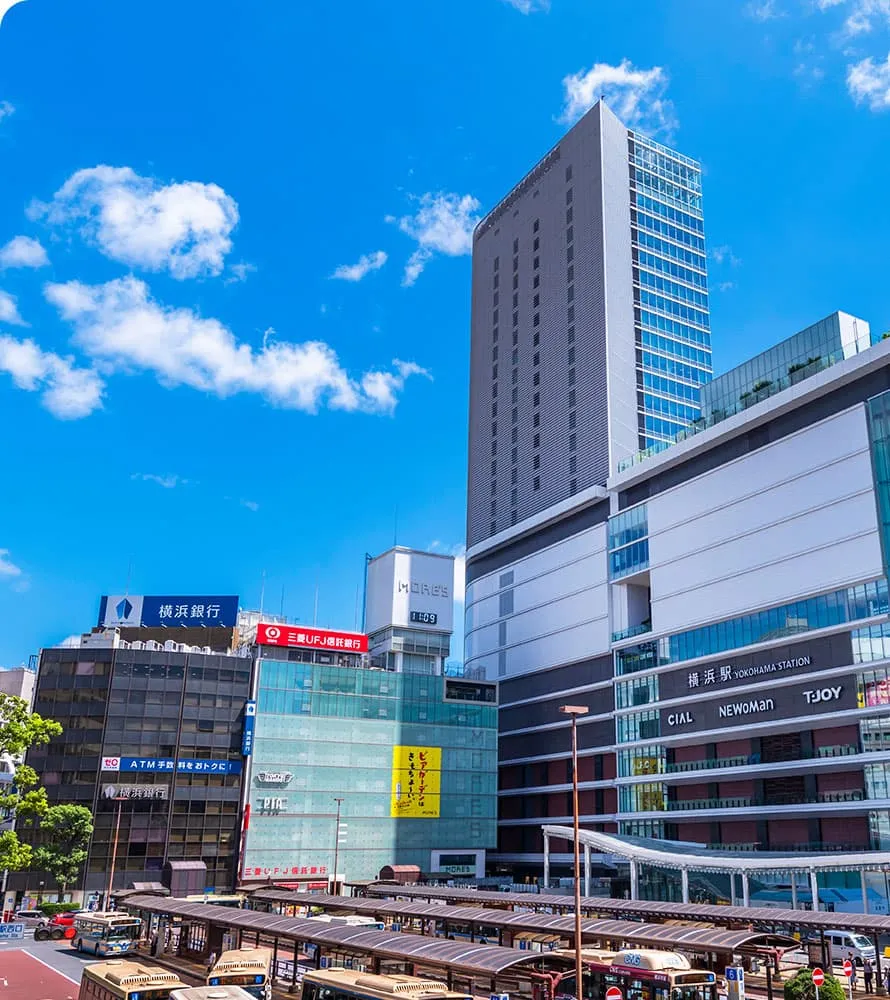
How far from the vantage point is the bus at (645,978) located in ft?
108

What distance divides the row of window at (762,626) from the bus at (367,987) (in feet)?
179

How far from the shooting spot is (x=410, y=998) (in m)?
28.5

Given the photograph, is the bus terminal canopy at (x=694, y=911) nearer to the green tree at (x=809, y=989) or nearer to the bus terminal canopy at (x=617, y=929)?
the bus terminal canopy at (x=617, y=929)

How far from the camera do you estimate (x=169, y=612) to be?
4464 inches

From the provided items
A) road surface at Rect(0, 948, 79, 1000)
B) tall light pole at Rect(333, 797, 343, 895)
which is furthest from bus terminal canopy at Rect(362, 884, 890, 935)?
tall light pole at Rect(333, 797, 343, 895)

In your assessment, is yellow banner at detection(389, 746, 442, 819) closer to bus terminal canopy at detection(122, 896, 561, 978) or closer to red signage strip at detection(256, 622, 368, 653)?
red signage strip at detection(256, 622, 368, 653)

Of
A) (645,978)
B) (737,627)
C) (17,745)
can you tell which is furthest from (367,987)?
(737,627)

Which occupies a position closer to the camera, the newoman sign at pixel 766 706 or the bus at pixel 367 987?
the bus at pixel 367 987

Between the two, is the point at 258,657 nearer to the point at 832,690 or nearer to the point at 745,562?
the point at 745,562

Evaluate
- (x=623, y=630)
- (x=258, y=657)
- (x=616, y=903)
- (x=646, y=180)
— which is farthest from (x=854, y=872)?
(x=646, y=180)

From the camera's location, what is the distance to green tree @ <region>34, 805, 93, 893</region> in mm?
84688

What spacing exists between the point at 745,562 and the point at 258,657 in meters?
52.7

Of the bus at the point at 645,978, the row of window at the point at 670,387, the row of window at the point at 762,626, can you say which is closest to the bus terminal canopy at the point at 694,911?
the bus at the point at 645,978

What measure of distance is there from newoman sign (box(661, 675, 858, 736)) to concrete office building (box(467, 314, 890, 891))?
0.19m
